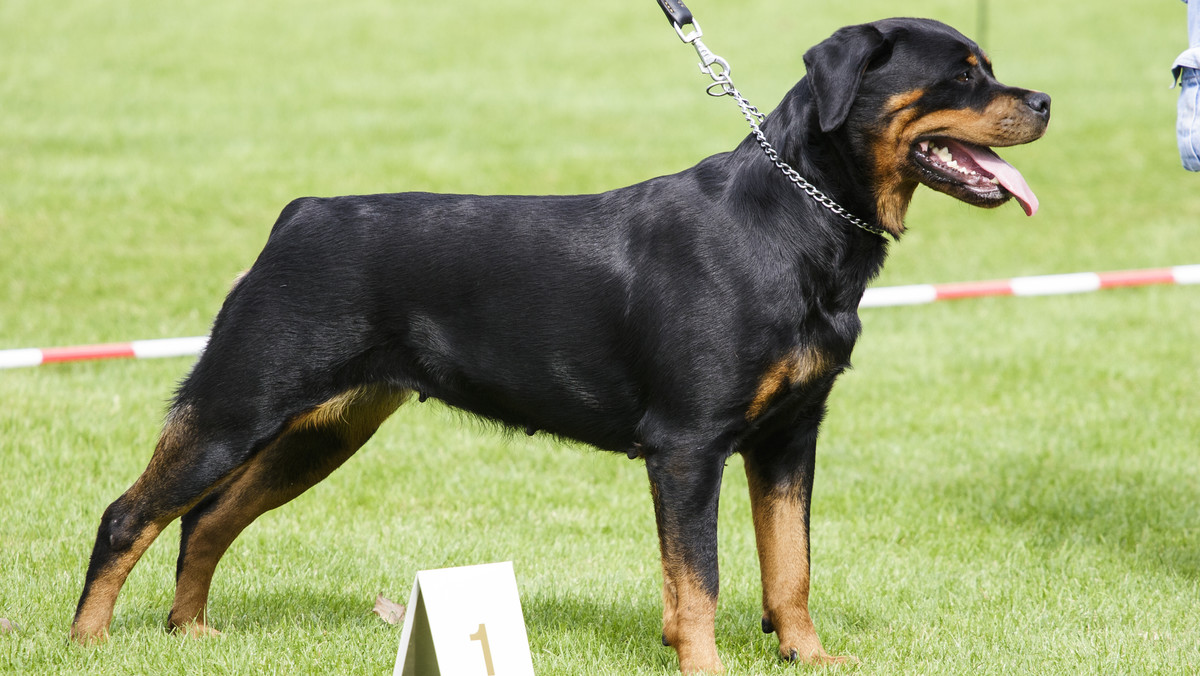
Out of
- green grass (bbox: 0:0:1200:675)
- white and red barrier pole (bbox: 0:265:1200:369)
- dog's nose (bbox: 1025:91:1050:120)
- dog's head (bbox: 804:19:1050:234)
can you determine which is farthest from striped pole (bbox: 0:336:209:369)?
dog's nose (bbox: 1025:91:1050:120)

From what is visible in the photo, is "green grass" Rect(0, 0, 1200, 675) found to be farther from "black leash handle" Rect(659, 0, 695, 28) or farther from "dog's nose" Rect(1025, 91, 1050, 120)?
"dog's nose" Rect(1025, 91, 1050, 120)

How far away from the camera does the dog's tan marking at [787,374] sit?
3797 mm

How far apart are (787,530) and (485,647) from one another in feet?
4.27

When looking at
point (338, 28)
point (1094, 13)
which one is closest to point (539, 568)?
point (338, 28)

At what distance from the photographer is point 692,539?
386 cm

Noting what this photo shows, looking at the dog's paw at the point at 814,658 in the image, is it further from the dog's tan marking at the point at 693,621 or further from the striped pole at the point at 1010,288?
the striped pole at the point at 1010,288

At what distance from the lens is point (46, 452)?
6.37 metres

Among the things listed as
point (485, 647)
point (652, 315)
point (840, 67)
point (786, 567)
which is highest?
point (840, 67)

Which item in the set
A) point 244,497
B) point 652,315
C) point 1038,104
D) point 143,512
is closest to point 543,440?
point 244,497

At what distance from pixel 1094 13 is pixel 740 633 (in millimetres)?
20896

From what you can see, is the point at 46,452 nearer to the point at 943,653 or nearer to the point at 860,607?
the point at 860,607

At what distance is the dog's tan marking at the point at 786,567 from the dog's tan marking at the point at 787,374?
476mm

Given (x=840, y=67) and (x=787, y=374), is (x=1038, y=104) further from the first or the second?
(x=787, y=374)

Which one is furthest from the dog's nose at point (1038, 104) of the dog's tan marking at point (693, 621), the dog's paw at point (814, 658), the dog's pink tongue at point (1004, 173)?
the dog's paw at point (814, 658)
